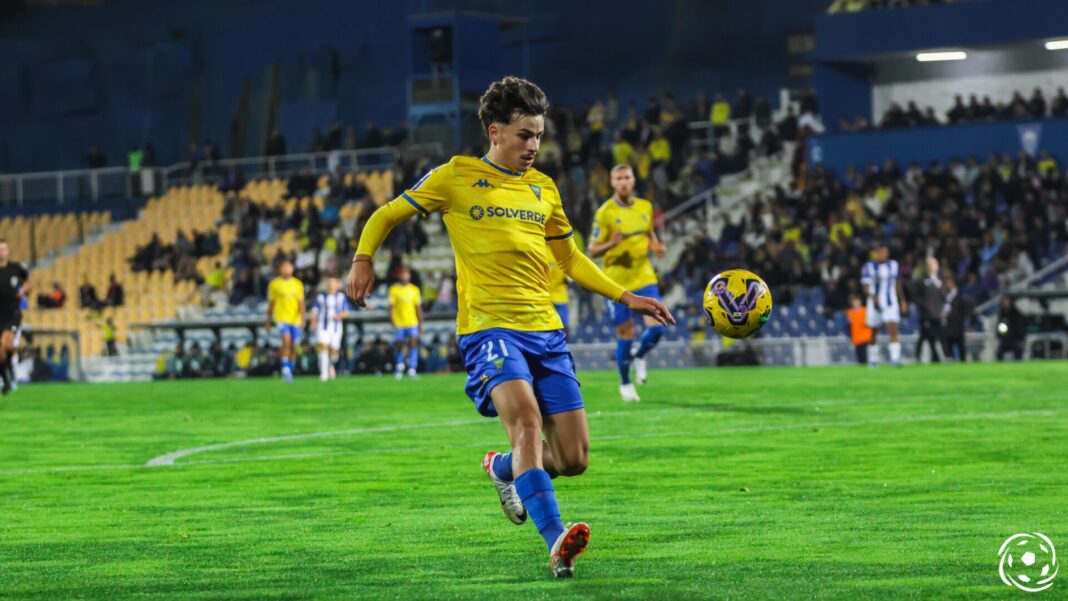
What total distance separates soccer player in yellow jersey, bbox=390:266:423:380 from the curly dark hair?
2408 cm


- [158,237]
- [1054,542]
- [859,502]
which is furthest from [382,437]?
[158,237]

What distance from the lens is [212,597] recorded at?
752cm

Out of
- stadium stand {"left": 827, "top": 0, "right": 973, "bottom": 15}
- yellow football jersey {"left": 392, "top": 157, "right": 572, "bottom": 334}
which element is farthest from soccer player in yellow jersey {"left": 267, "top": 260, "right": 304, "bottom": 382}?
yellow football jersey {"left": 392, "top": 157, "right": 572, "bottom": 334}

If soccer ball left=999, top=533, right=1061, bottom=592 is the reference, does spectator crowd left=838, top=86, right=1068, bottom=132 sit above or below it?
above

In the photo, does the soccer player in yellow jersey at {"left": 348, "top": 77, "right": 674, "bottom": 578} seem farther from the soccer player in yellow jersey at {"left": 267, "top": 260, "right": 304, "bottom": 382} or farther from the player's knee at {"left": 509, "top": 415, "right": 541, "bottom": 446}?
the soccer player in yellow jersey at {"left": 267, "top": 260, "right": 304, "bottom": 382}

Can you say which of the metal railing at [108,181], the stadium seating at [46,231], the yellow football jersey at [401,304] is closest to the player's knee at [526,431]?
the yellow football jersey at [401,304]

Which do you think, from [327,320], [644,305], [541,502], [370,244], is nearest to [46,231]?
[327,320]

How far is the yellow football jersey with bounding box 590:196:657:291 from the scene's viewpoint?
20500 millimetres

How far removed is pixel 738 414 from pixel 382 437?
3968 millimetres

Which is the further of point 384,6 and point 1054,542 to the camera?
point 384,6

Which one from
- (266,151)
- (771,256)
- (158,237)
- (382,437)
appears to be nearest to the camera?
(382,437)

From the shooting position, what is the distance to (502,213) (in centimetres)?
858

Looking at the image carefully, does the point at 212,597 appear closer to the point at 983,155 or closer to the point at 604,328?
the point at 604,328

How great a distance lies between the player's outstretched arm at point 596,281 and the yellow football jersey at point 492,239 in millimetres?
322
